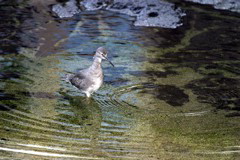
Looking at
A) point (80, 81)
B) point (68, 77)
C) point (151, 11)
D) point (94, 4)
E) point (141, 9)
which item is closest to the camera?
point (80, 81)

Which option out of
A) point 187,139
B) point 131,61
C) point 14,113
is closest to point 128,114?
point 187,139

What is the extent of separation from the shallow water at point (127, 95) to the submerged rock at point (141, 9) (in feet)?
1.06

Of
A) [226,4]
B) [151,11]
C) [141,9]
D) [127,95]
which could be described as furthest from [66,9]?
[127,95]

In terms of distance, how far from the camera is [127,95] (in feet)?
24.1

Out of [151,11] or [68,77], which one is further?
[151,11]

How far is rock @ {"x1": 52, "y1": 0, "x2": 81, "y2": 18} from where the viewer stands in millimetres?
11656

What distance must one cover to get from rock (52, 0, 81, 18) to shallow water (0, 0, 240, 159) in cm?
41

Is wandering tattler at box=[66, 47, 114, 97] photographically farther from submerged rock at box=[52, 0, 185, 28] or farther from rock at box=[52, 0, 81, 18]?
rock at box=[52, 0, 81, 18]

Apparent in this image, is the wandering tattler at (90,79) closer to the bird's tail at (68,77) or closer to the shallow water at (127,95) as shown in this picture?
the bird's tail at (68,77)

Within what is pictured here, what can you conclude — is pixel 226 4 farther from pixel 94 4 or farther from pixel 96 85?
pixel 96 85

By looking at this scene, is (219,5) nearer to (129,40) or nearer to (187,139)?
(129,40)

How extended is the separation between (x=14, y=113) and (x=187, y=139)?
2.16 meters

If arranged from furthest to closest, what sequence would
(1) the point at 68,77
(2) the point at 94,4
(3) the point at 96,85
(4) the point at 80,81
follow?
(2) the point at 94,4 → (1) the point at 68,77 → (4) the point at 80,81 → (3) the point at 96,85

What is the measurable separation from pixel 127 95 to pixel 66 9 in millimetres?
5098
